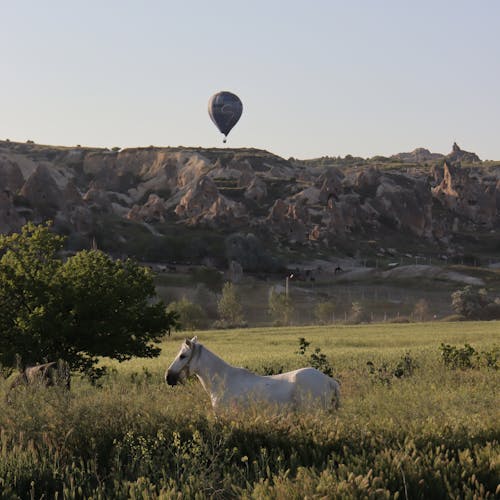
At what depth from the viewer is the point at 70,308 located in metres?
23.3

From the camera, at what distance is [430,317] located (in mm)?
80625

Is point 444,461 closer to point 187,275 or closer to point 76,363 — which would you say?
point 76,363

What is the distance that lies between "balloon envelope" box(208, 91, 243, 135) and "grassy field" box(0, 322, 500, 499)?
176m

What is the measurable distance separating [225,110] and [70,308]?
16920 centimetres

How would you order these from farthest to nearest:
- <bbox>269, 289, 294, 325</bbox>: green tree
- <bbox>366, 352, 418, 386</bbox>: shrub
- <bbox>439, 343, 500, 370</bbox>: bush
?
<bbox>269, 289, 294, 325</bbox>: green tree
<bbox>439, 343, 500, 370</bbox>: bush
<bbox>366, 352, 418, 386</bbox>: shrub

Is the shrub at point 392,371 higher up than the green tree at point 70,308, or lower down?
lower down

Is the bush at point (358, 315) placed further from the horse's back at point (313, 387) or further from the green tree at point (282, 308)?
the horse's back at point (313, 387)

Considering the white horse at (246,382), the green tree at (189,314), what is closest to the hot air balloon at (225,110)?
the green tree at (189,314)

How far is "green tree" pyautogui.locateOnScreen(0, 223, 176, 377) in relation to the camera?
874 inches

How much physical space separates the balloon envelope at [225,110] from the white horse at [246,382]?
175 m

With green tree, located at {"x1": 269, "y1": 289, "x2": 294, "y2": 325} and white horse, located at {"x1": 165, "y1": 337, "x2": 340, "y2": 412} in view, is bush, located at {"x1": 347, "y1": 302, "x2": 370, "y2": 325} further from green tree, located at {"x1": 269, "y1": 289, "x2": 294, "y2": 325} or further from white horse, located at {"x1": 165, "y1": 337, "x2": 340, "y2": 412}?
white horse, located at {"x1": 165, "y1": 337, "x2": 340, "y2": 412}

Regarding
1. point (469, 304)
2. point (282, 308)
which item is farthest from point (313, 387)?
point (469, 304)

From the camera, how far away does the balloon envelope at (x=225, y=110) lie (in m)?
189

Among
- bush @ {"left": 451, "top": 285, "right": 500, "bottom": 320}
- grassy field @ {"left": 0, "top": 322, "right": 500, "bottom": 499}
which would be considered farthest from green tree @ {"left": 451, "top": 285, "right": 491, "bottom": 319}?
grassy field @ {"left": 0, "top": 322, "right": 500, "bottom": 499}
